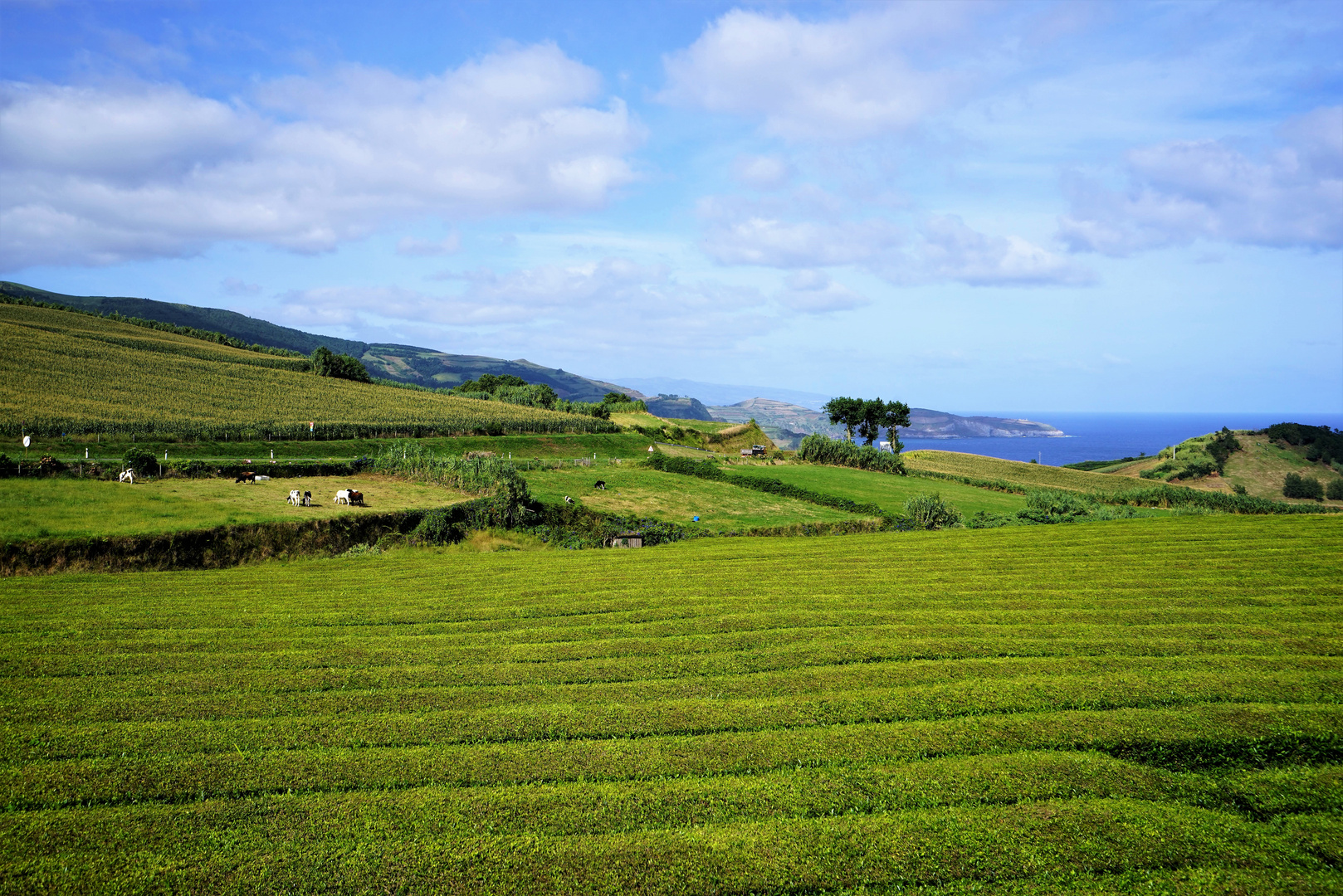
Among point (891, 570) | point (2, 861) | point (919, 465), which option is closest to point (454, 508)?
point (891, 570)

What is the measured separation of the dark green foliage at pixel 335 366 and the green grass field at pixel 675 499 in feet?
229

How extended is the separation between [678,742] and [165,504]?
1310 inches

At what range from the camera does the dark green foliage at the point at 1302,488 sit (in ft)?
213

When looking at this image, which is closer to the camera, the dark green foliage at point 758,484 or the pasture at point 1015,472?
the dark green foliage at point 758,484

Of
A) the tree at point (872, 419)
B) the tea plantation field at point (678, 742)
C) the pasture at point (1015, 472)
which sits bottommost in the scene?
the tea plantation field at point (678, 742)

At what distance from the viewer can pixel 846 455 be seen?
77062 millimetres

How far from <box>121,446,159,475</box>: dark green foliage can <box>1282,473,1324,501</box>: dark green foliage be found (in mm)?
95930

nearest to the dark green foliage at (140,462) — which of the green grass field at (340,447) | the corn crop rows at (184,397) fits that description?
the green grass field at (340,447)

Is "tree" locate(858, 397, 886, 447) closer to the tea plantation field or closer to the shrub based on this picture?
the shrub

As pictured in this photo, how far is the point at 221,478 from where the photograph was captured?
43000mm

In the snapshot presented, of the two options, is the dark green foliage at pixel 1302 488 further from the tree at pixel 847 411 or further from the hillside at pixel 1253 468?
the tree at pixel 847 411

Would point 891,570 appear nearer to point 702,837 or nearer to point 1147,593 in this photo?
point 1147,593

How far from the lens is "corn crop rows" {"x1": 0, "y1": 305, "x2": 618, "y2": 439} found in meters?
58.9

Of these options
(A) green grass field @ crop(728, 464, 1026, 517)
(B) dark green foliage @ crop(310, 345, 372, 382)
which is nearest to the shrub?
→ (A) green grass field @ crop(728, 464, 1026, 517)
